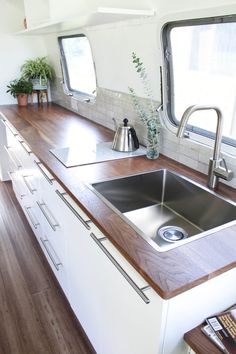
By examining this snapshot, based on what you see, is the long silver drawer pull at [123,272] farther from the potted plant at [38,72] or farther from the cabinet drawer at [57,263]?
the potted plant at [38,72]

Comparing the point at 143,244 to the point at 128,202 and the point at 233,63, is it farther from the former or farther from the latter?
the point at 233,63

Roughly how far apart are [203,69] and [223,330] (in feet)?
4.13

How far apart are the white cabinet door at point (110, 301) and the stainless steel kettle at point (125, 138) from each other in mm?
709

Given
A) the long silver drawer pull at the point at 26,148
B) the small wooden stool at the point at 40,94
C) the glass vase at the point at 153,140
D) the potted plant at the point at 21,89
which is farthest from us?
the small wooden stool at the point at 40,94

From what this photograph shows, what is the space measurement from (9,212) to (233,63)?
2.46m

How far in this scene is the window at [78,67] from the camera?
2.71 meters

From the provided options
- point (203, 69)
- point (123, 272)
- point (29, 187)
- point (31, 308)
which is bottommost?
point (31, 308)

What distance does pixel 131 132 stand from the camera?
1846 millimetres

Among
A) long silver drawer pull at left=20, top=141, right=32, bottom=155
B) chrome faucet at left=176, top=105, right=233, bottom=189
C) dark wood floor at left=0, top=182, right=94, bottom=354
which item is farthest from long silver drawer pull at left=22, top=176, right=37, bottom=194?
chrome faucet at left=176, top=105, right=233, bottom=189

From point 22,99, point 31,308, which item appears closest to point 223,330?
point 31,308

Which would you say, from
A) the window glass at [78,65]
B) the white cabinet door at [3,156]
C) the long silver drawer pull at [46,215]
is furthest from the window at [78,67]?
the long silver drawer pull at [46,215]

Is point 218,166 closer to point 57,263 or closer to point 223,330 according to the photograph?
point 223,330

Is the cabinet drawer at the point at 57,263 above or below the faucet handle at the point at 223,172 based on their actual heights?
below

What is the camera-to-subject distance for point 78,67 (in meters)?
2.97
